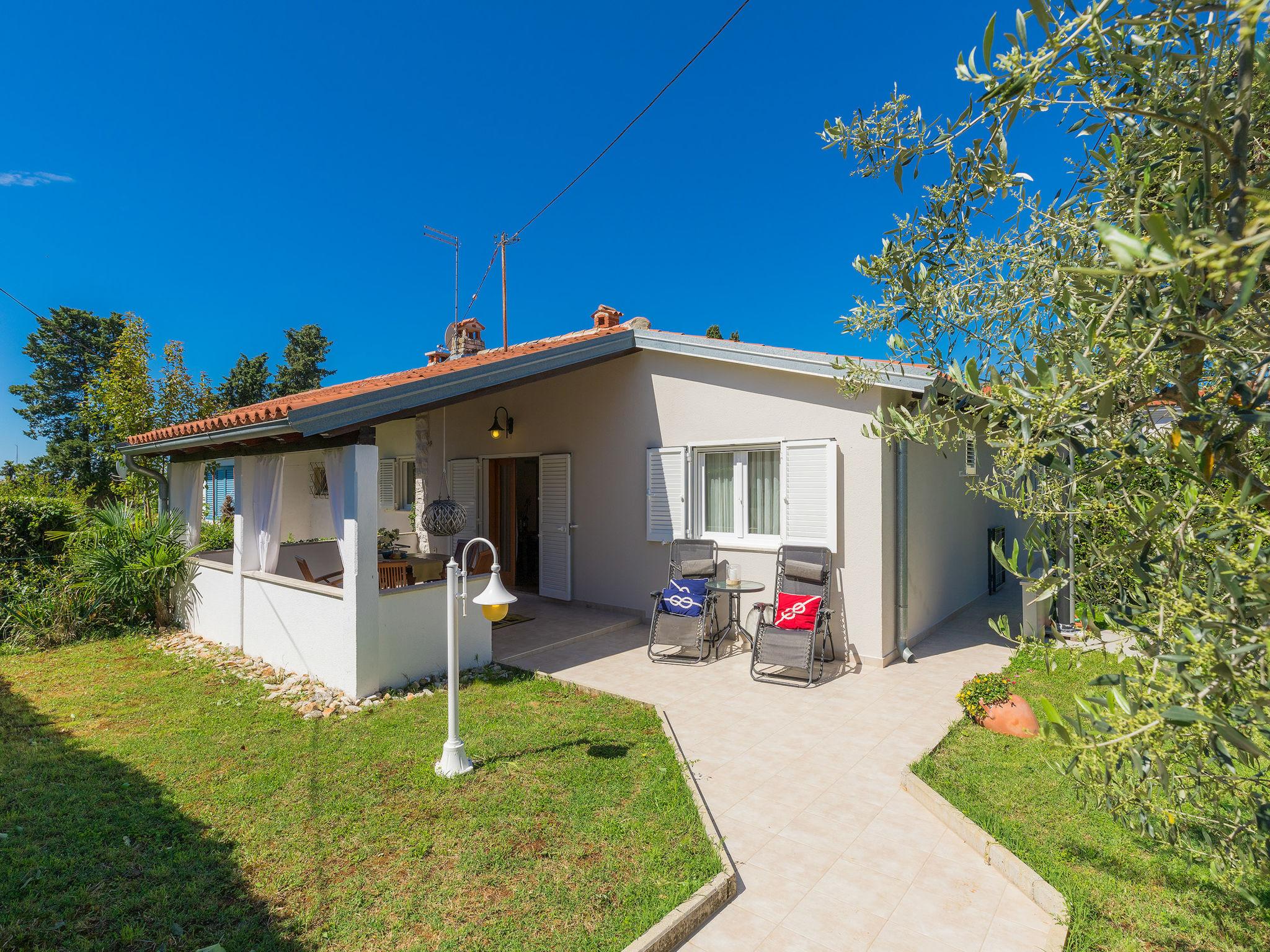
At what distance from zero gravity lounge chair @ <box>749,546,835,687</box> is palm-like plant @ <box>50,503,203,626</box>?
348 inches

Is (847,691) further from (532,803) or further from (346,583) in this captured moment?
(346,583)

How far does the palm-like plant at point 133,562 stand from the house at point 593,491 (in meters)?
0.47

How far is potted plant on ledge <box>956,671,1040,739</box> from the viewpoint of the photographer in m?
5.31

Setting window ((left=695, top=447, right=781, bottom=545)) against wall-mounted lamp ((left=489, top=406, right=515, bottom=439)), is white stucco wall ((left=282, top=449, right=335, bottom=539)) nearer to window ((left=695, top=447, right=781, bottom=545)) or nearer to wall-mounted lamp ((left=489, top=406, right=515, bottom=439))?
wall-mounted lamp ((left=489, top=406, right=515, bottom=439))

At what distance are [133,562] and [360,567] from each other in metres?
5.95

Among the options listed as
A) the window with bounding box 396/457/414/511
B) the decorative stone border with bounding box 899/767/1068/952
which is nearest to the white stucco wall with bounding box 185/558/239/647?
the window with bounding box 396/457/414/511

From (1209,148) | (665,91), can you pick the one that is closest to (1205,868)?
(1209,148)

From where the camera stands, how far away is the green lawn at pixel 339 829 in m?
3.10

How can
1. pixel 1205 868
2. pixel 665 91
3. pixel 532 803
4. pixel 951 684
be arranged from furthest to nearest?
pixel 665 91 < pixel 951 684 < pixel 532 803 < pixel 1205 868

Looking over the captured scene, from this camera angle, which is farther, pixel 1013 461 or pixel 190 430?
pixel 190 430

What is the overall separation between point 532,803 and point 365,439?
401cm

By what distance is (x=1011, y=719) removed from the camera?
535 centimetres

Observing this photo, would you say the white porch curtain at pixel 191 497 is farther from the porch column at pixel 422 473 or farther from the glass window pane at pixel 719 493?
the glass window pane at pixel 719 493

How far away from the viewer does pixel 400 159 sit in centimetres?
1836
